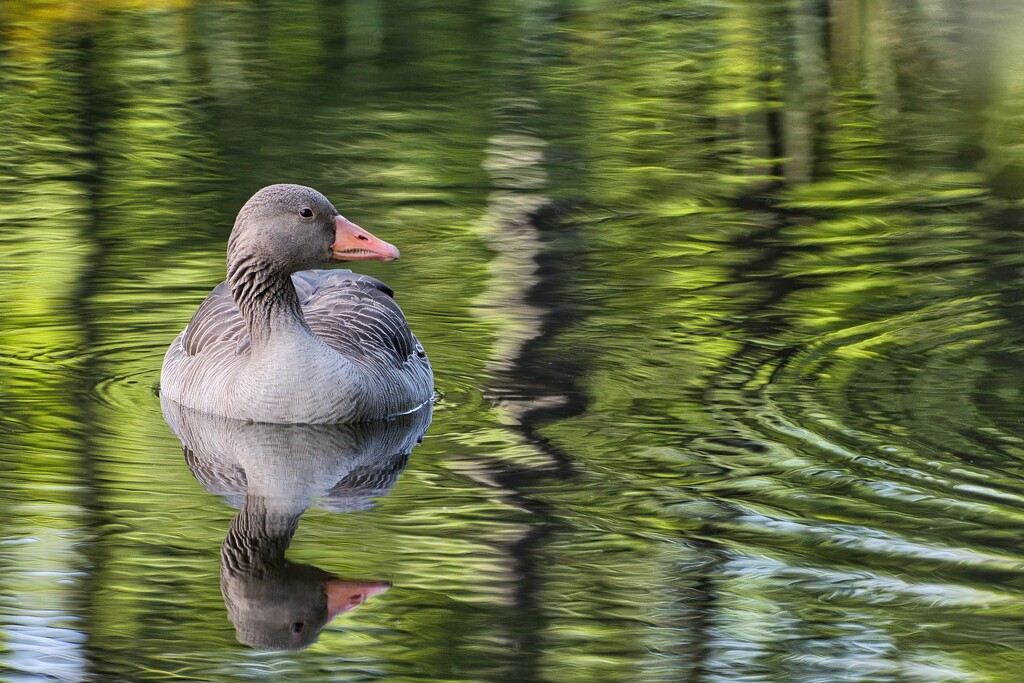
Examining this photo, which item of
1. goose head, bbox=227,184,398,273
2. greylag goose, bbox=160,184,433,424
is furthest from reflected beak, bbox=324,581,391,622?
goose head, bbox=227,184,398,273

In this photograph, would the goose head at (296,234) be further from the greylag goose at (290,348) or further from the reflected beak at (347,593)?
the reflected beak at (347,593)

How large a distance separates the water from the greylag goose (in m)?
0.27

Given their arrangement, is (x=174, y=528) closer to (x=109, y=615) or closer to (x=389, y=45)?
(x=109, y=615)

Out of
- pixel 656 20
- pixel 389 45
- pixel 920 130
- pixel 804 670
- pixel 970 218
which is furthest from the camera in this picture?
pixel 656 20

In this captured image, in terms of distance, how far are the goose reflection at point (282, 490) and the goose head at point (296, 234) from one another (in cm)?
93

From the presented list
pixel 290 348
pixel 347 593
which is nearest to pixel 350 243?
pixel 290 348

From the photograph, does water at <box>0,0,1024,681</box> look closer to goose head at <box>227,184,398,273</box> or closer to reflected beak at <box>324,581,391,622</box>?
reflected beak at <box>324,581,391,622</box>

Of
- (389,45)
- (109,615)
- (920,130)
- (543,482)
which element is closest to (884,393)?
(543,482)

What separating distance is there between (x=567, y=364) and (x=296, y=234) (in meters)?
1.89

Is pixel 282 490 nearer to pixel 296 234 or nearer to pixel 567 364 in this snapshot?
pixel 296 234

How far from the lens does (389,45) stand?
72.3 feet

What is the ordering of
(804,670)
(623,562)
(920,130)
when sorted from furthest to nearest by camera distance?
(920,130), (623,562), (804,670)

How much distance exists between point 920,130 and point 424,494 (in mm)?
10089

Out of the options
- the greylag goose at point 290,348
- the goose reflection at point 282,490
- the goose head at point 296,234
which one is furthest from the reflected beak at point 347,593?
the goose head at point 296,234
